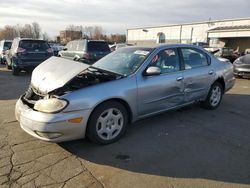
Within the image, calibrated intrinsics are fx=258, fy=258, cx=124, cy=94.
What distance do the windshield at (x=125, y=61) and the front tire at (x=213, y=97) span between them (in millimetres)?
2069

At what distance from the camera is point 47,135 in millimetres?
3592

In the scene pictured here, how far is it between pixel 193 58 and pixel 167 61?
2.93 ft

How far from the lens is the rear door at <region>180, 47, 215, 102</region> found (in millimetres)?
5230

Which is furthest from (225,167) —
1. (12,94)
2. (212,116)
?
(12,94)

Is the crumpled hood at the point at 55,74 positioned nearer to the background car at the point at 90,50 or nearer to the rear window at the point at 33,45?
the rear window at the point at 33,45

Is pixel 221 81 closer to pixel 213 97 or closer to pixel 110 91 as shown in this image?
pixel 213 97

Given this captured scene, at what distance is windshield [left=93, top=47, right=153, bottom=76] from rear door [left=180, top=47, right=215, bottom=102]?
963mm

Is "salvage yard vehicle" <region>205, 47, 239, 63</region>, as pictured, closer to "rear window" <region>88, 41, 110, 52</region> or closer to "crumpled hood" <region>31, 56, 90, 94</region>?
"rear window" <region>88, 41, 110, 52</region>

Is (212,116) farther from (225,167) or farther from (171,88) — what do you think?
(225,167)

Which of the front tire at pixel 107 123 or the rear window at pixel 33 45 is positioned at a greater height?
the rear window at pixel 33 45

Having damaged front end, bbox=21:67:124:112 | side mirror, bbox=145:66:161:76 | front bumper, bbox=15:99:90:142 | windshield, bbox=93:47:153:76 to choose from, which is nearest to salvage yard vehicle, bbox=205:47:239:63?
windshield, bbox=93:47:153:76

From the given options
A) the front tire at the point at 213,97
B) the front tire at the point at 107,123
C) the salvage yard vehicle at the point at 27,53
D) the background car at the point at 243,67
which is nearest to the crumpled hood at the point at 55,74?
the front tire at the point at 107,123

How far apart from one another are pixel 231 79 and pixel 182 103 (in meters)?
2.13

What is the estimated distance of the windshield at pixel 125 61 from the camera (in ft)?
14.9
